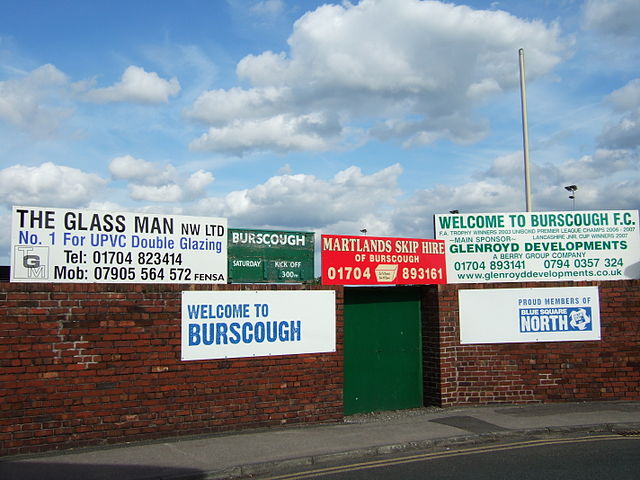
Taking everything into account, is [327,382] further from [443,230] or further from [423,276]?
[443,230]

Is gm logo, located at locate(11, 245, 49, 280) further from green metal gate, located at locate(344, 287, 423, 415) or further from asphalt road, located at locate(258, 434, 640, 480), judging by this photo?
green metal gate, located at locate(344, 287, 423, 415)

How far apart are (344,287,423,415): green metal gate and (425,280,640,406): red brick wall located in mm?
321

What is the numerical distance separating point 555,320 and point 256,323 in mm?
5993

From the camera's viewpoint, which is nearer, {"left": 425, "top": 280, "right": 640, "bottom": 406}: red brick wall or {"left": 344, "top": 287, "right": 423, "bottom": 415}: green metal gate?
{"left": 344, "top": 287, "right": 423, "bottom": 415}: green metal gate

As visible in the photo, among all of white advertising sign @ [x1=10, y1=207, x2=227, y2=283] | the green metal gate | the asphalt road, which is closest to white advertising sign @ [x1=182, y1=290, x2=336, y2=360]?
white advertising sign @ [x1=10, y1=207, x2=227, y2=283]

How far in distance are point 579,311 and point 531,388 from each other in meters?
1.80

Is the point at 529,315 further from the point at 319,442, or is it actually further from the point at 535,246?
the point at 319,442

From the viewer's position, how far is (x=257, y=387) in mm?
10094

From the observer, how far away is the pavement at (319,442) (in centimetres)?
757

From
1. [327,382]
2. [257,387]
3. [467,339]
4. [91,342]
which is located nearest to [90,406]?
[91,342]

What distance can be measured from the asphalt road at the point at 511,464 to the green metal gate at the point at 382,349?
10.3 ft

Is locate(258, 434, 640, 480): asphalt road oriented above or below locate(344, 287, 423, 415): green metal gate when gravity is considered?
below

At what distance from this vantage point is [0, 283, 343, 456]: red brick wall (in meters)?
8.36

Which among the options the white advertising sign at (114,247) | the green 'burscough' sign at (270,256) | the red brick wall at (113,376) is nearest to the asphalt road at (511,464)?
the red brick wall at (113,376)
